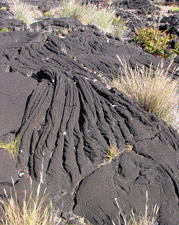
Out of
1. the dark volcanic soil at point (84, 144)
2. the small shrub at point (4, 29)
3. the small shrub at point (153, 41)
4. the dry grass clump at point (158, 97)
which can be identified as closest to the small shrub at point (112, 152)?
the dark volcanic soil at point (84, 144)

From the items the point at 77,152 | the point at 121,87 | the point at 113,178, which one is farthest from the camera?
the point at 121,87

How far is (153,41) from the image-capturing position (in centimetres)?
707

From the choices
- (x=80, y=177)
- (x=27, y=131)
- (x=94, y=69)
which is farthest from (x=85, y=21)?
(x=80, y=177)

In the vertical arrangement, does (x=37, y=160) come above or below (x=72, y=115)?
below

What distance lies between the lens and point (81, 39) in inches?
268

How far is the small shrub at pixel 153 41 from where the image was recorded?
6.82 metres

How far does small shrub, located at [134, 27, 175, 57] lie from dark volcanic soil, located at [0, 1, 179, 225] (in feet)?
7.76

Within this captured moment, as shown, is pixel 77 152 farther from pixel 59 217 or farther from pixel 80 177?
pixel 59 217

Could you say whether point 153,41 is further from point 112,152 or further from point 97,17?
point 112,152

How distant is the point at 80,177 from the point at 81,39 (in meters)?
4.65

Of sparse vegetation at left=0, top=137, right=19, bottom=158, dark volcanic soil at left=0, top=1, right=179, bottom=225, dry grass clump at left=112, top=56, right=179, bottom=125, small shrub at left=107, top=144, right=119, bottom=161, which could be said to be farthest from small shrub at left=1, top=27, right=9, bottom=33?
small shrub at left=107, top=144, right=119, bottom=161

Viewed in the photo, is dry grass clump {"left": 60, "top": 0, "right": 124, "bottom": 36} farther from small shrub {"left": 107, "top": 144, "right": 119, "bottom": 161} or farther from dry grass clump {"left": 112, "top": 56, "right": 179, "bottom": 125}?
small shrub {"left": 107, "top": 144, "right": 119, "bottom": 161}

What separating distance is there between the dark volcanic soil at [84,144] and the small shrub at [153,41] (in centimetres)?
237

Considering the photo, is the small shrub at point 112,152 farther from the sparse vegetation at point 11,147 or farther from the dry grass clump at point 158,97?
the sparse vegetation at point 11,147
